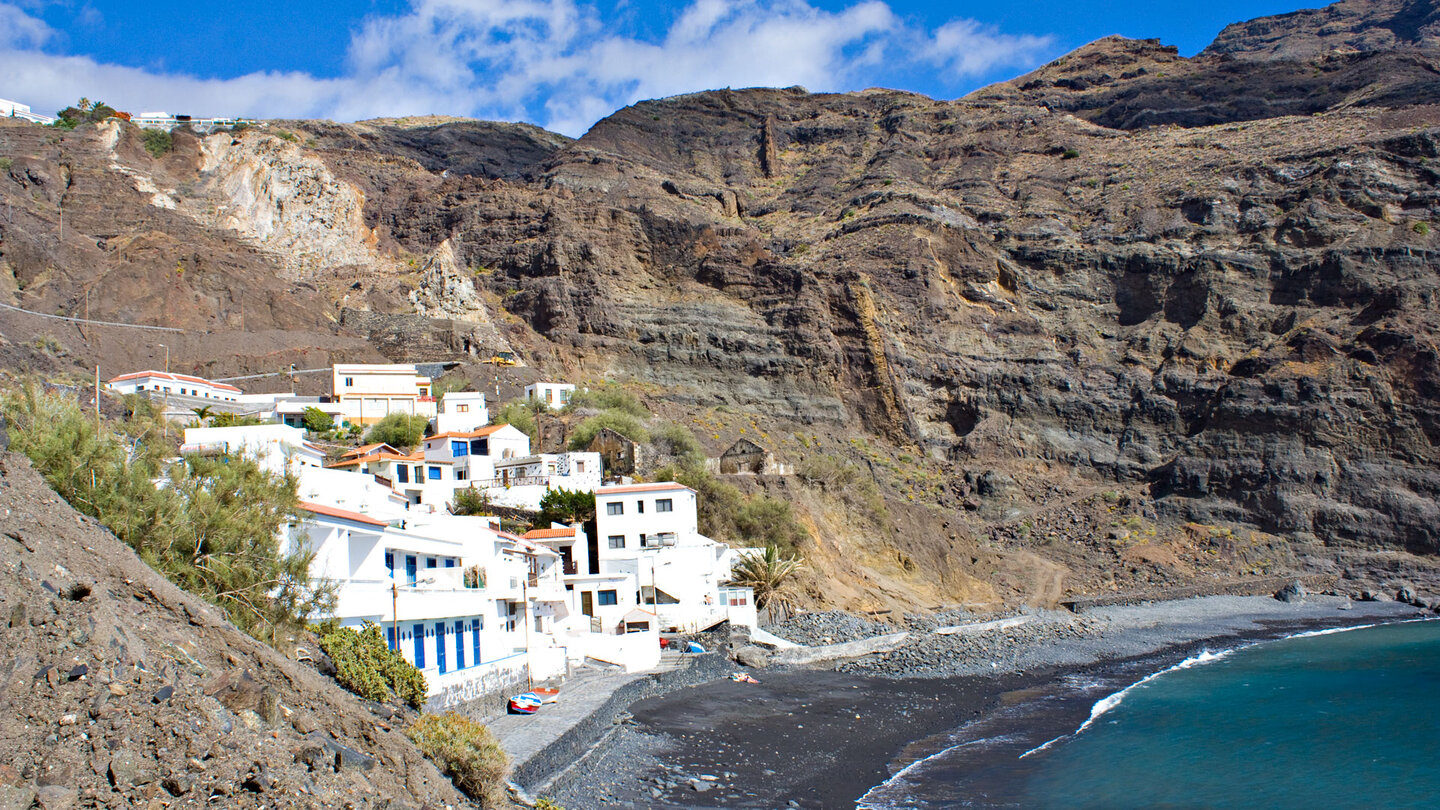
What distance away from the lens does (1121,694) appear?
34781 mm

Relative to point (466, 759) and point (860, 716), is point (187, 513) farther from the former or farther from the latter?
point (860, 716)

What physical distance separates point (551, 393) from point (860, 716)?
32311mm

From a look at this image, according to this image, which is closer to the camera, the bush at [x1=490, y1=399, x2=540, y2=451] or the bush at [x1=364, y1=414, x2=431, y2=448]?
the bush at [x1=364, y1=414, x2=431, y2=448]

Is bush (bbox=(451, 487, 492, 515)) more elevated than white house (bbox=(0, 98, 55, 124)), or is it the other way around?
white house (bbox=(0, 98, 55, 124))

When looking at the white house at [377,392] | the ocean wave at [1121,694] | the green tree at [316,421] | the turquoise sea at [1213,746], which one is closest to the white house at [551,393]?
the white house at [377,392]

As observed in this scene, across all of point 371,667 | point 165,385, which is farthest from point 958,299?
point 371,667

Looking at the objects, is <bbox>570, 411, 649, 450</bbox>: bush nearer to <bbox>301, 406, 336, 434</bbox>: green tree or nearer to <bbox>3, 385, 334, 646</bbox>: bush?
<bbox>301, 406, 336, 434</bbox>: green tree

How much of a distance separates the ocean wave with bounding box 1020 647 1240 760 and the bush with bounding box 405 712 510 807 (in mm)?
16071

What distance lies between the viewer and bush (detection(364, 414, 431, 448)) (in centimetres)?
4947

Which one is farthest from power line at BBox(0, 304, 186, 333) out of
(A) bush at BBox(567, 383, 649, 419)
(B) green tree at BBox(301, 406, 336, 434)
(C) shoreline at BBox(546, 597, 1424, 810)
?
(C) shoreline at BBox(546, 597, 1424, 810)

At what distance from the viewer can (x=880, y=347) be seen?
76000 mm

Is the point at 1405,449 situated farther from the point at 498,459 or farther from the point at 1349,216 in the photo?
the point at 498,459

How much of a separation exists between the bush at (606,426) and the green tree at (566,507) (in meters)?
7.54

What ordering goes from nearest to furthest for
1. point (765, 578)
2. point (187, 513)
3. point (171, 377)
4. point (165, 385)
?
point (187, 513), point (765, 578), point (165, 385), point (171, 377)
